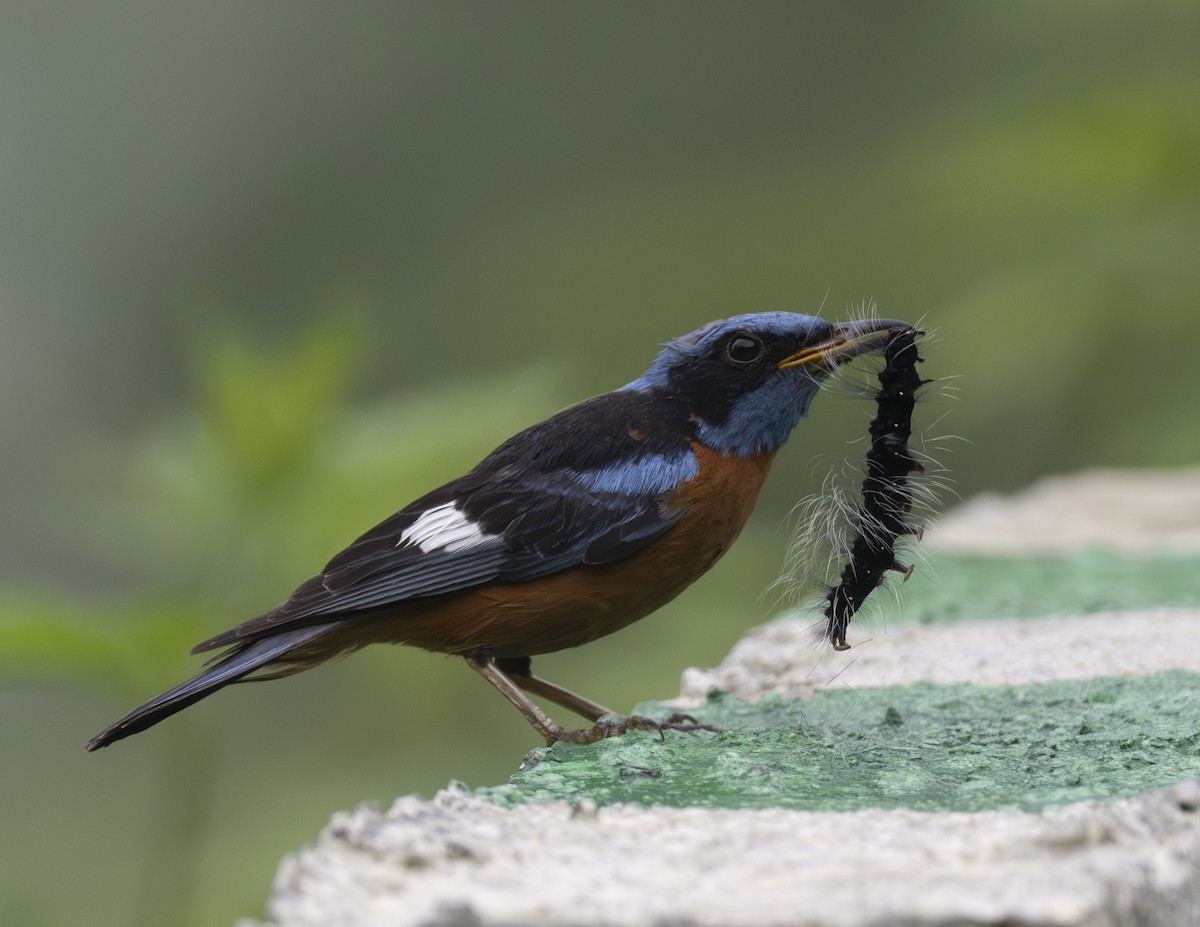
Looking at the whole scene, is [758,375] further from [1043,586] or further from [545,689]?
[1043,586]

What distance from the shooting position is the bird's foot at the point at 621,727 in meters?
2.80

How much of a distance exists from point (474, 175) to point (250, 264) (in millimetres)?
1979

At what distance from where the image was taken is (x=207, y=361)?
406 cm

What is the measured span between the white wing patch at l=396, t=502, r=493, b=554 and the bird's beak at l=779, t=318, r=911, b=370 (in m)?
0.80

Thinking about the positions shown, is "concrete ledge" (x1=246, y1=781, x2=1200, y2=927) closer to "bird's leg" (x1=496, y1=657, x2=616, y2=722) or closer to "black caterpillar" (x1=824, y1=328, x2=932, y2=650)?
"black caterpillar" (x1=824, y1=328, x2=932, y2=650)

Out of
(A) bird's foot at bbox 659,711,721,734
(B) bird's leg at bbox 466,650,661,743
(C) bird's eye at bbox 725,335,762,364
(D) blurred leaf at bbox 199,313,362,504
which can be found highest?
(D) blurred leaf at bbox 199,313,362,504

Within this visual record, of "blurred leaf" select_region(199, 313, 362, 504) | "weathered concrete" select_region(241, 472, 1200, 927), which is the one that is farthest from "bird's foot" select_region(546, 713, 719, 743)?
"blurred leaf" select_region(199, 313, 362, 504)

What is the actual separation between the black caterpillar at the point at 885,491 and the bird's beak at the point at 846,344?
57 mm

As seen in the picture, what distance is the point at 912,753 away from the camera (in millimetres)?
2498

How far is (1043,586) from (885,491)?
1428 millimetres

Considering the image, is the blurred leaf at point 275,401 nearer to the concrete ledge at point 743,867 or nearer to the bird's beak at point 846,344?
the bird's beak at point 846,344

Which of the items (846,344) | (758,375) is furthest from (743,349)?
(846,344)

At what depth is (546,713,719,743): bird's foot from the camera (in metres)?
2.80

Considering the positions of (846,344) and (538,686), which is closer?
(846,344)
